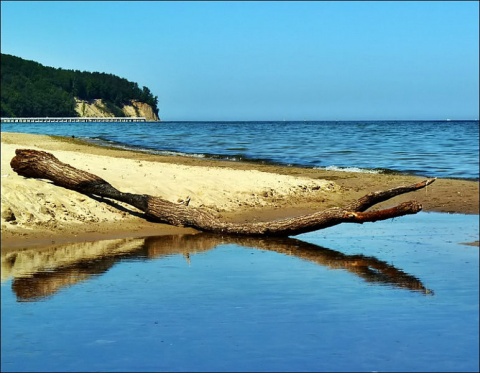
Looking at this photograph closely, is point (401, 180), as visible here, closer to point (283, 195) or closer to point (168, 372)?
point (283, 195)

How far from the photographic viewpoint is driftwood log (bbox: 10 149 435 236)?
1391 cm

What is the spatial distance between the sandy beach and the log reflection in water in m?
A: 0.76

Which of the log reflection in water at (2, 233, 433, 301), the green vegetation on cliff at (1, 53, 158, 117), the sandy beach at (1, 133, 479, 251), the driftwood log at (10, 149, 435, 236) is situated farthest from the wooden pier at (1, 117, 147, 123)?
the log reflection in water at (2, 233, 433, 301)

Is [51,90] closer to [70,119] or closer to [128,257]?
[70,119]

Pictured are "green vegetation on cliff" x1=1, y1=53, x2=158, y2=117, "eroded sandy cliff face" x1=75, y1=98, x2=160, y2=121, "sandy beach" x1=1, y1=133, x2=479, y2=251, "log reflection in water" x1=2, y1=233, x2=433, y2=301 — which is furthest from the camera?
"eroded sandy cliff face" x1=75, y1=98, x2=160, y2=121

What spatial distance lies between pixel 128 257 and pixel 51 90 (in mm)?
136732

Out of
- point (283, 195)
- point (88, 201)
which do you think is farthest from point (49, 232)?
point (283, 195)

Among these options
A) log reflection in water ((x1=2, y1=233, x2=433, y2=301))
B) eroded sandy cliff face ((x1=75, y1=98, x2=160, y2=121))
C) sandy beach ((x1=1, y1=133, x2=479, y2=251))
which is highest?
eroded sandy cliff face ((x1=75, y1=98, x2=160, y2=121))

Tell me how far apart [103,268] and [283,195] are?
30.0ft

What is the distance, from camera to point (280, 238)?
14258mm

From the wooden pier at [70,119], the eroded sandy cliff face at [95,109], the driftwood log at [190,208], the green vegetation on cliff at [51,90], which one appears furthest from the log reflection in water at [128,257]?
the eroded sandy cliff face at [95,109]

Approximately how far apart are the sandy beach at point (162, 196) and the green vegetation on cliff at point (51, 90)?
62.9 meters

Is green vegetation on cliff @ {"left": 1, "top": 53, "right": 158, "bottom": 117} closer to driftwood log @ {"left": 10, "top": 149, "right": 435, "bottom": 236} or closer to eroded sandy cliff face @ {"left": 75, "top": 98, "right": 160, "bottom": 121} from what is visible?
eroded sandy cliff face @ {"left": 75, "top": 98, "right": 160, "bottom": 121}

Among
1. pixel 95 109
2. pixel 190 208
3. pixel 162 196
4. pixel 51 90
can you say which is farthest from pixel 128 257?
pixel 95 109
